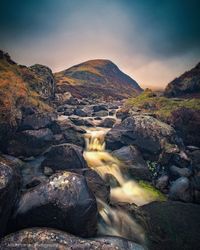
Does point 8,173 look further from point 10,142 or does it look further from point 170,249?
point 10,142

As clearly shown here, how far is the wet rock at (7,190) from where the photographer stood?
618cm

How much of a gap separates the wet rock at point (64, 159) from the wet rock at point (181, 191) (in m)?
5.16

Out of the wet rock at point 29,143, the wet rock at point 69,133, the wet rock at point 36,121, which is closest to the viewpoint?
the wet rock at point 29,143

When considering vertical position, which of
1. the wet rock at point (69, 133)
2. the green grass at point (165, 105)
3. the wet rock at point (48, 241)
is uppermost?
the green grass at point (165, 105)

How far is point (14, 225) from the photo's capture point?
6508 millimetres

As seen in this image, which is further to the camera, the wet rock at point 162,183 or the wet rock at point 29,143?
the wet rock at point 29,143

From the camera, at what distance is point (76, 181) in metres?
7.37

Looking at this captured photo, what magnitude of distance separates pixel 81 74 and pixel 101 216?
370 feet

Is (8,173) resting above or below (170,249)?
above

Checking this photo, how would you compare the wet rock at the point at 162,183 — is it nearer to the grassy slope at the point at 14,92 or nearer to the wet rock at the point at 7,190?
the wet rock at the point at 7,190

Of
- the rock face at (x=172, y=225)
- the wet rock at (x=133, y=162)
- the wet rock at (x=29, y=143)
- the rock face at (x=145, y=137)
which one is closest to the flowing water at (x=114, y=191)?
the wet rock at (x=133, y=162)

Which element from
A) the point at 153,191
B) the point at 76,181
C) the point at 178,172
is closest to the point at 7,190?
the point at 76,181

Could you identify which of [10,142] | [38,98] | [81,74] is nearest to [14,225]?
[10,142]

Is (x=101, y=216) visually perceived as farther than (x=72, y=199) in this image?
Yes
